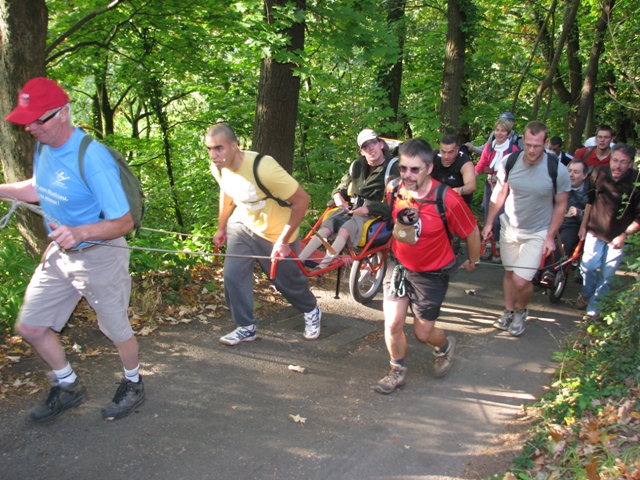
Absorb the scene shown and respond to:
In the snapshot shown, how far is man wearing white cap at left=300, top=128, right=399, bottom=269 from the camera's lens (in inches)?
247

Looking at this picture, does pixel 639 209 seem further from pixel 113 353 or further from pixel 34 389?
pixel 34 389

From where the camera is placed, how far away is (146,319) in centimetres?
562

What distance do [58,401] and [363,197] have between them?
395cm

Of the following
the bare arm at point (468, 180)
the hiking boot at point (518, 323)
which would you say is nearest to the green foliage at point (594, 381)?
the hiking boot at point (518, 323)

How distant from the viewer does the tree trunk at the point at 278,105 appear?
24.6 feet

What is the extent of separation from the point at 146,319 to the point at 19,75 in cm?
257

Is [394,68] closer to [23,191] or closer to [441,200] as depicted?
[441,200]

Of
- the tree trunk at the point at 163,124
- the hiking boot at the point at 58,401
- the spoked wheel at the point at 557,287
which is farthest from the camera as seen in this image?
the tree trunk at the point at 163,124

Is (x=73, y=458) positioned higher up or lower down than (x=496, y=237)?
lower down

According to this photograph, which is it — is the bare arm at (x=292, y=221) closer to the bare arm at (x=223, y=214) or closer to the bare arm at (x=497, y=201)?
the bare arm at (x=223, y=214)

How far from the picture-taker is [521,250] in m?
5.88

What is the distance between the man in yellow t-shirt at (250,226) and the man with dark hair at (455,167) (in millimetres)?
2804

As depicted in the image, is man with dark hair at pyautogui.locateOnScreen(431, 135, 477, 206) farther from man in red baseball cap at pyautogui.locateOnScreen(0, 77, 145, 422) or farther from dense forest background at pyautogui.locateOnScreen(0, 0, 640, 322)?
man in red baseball cap at pyautogui.locateOnScreen(0, 77, 145, 422)

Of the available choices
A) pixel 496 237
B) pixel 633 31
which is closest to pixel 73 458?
pixel 496 237
